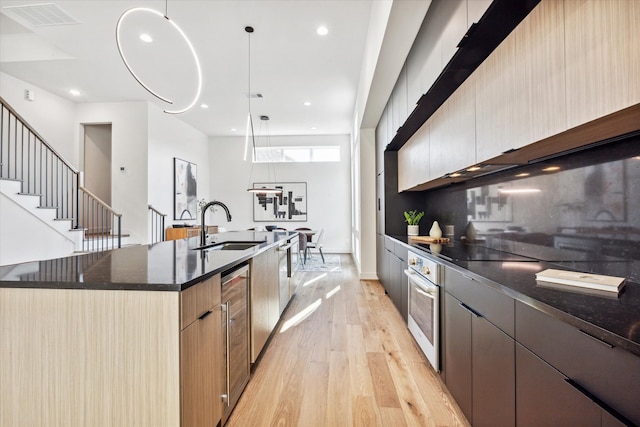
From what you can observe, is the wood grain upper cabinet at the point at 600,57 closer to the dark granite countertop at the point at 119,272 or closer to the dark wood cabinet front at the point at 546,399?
the dark wood cabinet front at the point at 546,399

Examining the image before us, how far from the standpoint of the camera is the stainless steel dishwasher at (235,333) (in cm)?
159

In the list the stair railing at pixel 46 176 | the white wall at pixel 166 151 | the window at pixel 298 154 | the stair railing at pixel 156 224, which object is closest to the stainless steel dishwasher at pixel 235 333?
the stair railing at pixel 46 176

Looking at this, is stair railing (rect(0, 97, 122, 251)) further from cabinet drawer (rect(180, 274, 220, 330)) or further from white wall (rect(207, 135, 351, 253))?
cabinet drawer (rect(180, 274, 220, 330))

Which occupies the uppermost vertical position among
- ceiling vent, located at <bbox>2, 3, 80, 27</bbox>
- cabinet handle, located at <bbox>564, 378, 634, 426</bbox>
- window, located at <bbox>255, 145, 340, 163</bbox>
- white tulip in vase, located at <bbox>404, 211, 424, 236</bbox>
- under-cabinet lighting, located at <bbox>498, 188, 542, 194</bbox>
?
ceiling vent, located at <bbox>2, 3, 80, 27</bbox>

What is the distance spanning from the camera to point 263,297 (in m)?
2.37

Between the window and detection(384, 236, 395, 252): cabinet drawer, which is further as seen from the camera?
the window

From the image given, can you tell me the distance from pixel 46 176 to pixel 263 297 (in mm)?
5273

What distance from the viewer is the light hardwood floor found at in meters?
1.67

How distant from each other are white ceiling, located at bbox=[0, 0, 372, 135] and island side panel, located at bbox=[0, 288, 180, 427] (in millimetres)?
3338

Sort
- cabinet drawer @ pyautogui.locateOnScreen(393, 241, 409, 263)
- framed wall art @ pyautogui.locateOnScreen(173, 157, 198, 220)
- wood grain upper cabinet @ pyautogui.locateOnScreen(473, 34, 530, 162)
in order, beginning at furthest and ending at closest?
framed wall art @ pyautogui.locateOnScreen(173, 157, 198, 220)
cabinet drawer @ pyautogui.locateOnScreen(393, 241, 409, 263)
wood grain upper cabinet @ pyautogui.locateOnScreen(473, 34, 530, 162)

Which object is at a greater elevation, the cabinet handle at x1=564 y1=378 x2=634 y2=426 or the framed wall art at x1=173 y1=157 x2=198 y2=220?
the framed wall art at x1=173 y1=157 x2=198 y2=220

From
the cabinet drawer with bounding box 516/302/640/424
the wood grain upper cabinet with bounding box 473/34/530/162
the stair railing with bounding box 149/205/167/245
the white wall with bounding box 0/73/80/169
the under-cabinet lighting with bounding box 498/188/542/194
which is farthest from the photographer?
the stair railing with bounding box 149/205/167/245

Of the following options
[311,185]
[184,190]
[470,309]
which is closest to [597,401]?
[470,309]

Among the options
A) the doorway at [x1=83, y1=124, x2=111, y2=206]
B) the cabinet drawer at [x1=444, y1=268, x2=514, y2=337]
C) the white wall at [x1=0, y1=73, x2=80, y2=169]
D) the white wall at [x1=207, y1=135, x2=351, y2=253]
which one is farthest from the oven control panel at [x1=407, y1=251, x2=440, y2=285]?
the doorway at [x1=83, y1=124, x2=111, y2=206]
